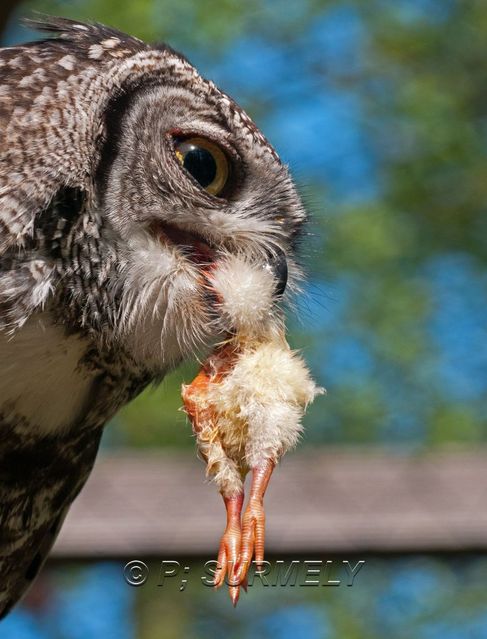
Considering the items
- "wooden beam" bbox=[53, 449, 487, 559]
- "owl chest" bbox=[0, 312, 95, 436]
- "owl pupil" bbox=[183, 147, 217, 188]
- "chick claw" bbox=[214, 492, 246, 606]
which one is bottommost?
"wooden beam" bbox=[53, 449, 487, 559]

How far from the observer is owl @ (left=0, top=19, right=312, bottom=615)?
240cm

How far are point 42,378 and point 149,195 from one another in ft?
1.47

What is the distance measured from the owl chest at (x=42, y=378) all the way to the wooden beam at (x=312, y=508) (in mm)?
985

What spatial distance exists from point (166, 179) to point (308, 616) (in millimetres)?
4009

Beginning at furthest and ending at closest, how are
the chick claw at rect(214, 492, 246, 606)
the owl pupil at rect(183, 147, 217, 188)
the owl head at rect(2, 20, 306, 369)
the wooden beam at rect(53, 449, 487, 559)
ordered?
the wooden beam at rect(53, 449, 487, 559) < the owl pupil at rect(183, 147, 217, 188) < the owl head at rect(2, 20, 306, 369) < the chick claw at rect(214, 492, 246, 606)

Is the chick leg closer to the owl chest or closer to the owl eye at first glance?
the owl chest

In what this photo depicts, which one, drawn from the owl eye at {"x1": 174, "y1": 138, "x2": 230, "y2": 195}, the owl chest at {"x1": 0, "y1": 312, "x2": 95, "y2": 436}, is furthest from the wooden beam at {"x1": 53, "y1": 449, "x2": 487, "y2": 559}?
the owl eye at {"x1": 174, "y1": 138, "x2": 230, "y2": 195}

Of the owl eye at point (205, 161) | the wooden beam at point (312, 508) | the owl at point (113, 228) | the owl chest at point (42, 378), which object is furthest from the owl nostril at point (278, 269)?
the wooden beam at point (312, 508)

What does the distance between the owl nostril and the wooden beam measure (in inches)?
43.1

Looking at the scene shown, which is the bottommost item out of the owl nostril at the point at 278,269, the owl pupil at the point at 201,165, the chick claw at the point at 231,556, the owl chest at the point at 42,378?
the chick claw at the point at 231,556

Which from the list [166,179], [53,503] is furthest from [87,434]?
[166,179]

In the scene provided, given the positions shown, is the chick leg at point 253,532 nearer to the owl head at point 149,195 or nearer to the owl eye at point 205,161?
the owl head at point 149,195

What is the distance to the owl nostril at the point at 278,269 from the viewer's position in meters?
2.70

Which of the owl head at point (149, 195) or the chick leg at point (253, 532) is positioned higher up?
the owl head at point (149, 195)
